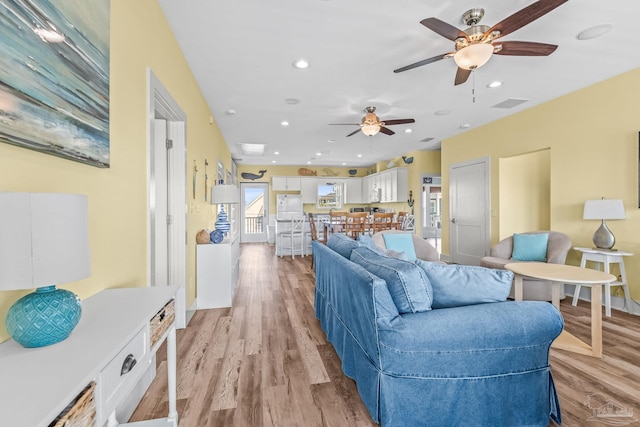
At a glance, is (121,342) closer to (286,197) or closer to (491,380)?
(491,380)

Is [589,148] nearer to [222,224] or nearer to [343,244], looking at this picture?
[343,244]

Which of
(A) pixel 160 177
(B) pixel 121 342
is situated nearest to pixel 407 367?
(B) pixel 121 342

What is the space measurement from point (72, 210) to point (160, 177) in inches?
88.7

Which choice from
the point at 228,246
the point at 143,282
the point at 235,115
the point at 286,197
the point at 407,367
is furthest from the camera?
the point at 286,197

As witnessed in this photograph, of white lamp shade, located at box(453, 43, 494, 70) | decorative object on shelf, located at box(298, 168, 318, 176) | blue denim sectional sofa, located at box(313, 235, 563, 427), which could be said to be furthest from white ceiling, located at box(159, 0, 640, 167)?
decorative object on shelf, located at box(298, 168, 318, 176)

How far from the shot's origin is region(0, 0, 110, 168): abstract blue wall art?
91 cm

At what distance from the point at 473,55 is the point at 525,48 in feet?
1.50

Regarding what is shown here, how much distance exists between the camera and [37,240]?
74cm

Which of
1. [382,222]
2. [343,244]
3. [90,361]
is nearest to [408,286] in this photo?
[343,244]

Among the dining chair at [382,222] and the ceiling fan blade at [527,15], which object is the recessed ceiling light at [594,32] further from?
the dining chair at [382,222]

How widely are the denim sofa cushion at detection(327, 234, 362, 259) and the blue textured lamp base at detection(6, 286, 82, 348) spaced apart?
1.82m

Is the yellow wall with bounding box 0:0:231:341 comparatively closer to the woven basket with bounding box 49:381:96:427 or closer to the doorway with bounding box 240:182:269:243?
the woven basket with bounding box 49:381:96:427

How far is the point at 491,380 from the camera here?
58.9 inches

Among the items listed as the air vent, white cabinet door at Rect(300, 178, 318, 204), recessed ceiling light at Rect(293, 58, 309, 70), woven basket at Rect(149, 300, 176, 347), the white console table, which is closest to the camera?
the white console table
